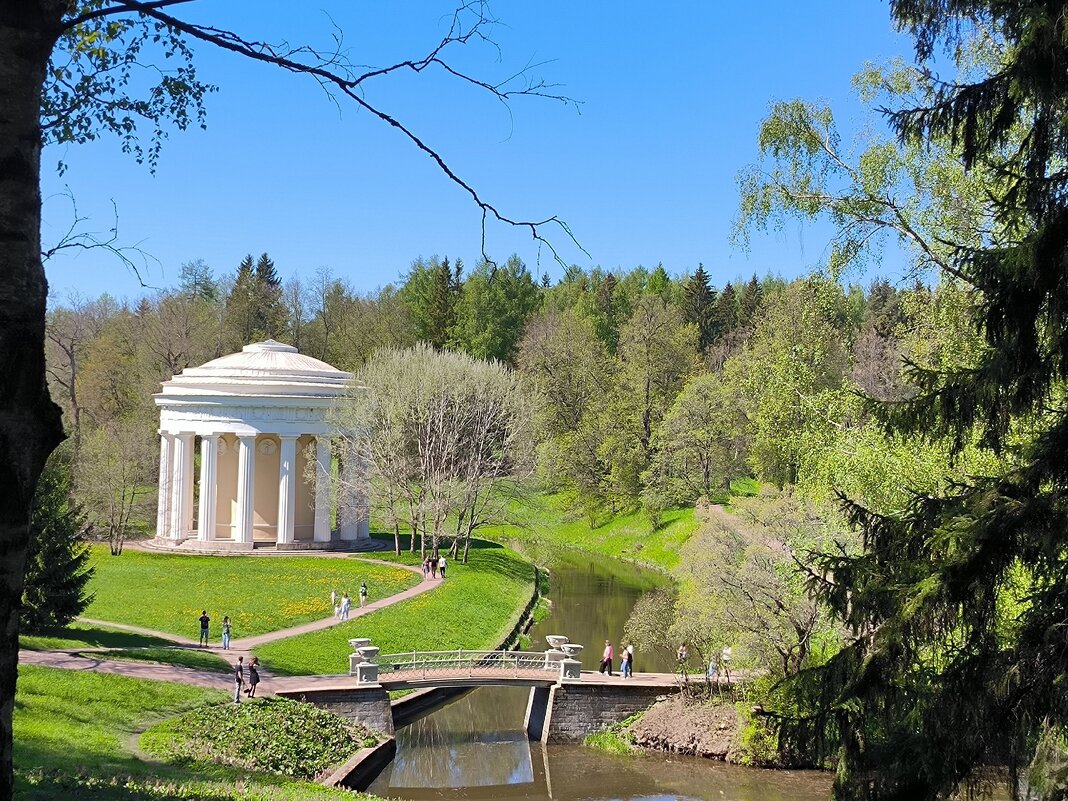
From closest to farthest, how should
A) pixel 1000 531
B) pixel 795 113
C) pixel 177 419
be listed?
pixel 1000 531 → pixel 795 113 → pixel 177 419

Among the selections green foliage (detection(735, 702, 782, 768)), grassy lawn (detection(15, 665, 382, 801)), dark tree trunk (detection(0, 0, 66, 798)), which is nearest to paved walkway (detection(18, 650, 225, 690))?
grassy lawn (detection(15, 665, 382, 801))

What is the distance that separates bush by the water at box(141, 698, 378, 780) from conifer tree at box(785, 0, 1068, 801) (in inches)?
577

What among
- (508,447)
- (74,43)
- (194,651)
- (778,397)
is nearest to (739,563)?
(778,397)

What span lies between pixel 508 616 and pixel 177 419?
63.0 feet

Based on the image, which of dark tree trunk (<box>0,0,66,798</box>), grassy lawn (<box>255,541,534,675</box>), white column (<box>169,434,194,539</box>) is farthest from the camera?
white column (<box>169,434,194,539</box>)

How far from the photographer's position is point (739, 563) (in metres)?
24.0

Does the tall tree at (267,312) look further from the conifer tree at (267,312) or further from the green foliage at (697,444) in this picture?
the green foliage at (697,444)

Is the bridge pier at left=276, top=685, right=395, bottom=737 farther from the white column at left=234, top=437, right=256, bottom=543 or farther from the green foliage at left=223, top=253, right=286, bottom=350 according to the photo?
the green foliage at left=223, top=253, right=286, bottom=350

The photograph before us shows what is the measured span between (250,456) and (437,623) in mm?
16514

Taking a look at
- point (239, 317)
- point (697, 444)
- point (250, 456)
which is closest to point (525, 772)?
point (250, 456)

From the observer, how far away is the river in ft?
70.3

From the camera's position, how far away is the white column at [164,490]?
155 ft

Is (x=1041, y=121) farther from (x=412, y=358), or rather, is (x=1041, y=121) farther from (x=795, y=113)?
(x=412, y=358)

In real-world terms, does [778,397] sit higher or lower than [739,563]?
higher
